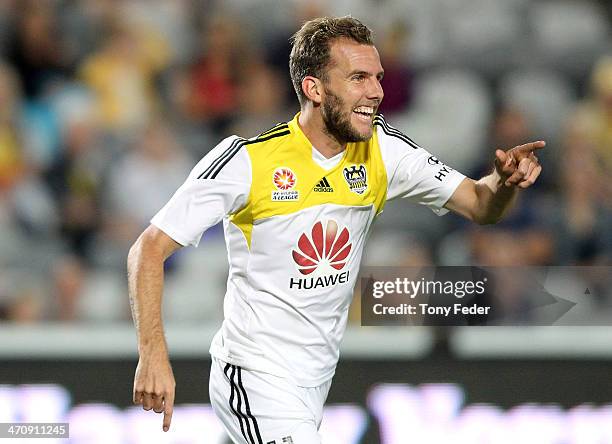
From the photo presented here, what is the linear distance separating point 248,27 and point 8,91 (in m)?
1.59

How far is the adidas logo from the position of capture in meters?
3.56

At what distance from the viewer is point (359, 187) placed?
3621 millimetres

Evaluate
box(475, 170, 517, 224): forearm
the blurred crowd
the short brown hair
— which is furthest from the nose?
the blurred crowd

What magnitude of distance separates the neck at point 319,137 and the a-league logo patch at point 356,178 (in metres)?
0.08

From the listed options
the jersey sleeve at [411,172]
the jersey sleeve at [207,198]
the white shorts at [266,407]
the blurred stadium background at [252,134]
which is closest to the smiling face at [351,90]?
the jersey sleeve at [411,172]

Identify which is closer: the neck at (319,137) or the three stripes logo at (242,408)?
the three stripes logo at (242,408)

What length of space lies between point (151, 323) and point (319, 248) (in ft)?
2.05

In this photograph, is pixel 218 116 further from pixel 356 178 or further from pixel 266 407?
pixel 266 407

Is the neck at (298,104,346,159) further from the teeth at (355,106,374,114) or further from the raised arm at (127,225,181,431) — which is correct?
the raised arm at (127,225,181,431)

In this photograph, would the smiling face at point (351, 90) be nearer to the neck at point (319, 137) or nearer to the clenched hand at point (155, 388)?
the neck at point (319, 137)

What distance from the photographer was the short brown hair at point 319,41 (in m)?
3.62

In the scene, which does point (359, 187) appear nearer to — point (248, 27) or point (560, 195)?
point (560, 195)

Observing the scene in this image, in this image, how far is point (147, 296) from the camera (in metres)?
3.29

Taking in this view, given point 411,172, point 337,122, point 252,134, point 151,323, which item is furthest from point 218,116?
point 151,323
